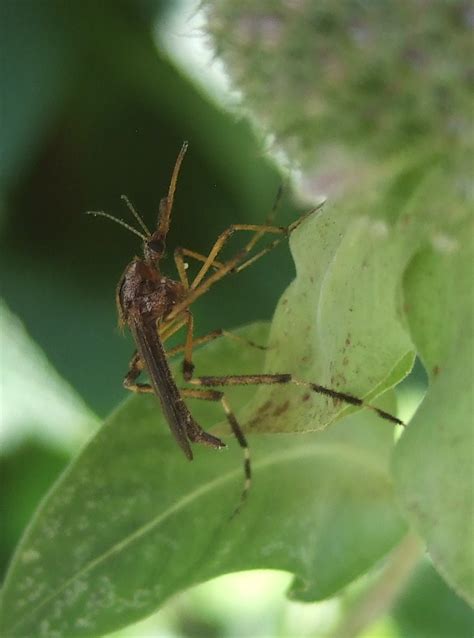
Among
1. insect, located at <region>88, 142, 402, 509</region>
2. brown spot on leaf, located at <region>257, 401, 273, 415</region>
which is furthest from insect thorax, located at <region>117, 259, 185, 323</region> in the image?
brown spot on leaf, located at <region>257, 401, 273, 415</region>

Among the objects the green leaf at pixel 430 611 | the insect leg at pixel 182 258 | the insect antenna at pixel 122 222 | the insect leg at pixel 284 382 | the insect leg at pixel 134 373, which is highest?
the insect antenna at pixel 122 222

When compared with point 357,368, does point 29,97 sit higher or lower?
higher

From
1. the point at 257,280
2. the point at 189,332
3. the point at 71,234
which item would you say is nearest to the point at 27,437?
the point at 71,234

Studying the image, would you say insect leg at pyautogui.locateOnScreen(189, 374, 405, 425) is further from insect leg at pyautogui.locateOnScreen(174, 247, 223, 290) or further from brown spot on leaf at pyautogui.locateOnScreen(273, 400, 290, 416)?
insect leg at pyautogui.locateOnScreen(174, 247, 223, 290)

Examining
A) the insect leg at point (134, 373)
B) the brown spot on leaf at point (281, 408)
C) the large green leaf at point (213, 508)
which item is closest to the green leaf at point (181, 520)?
the large green leaf at point (213, 508)

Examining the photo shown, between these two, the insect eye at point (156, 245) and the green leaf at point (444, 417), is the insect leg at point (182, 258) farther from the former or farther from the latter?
the green leaf at point (444, 417)

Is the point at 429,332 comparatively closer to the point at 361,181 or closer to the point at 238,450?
the point at 361,181

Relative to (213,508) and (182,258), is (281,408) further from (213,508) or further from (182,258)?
(182,258)
